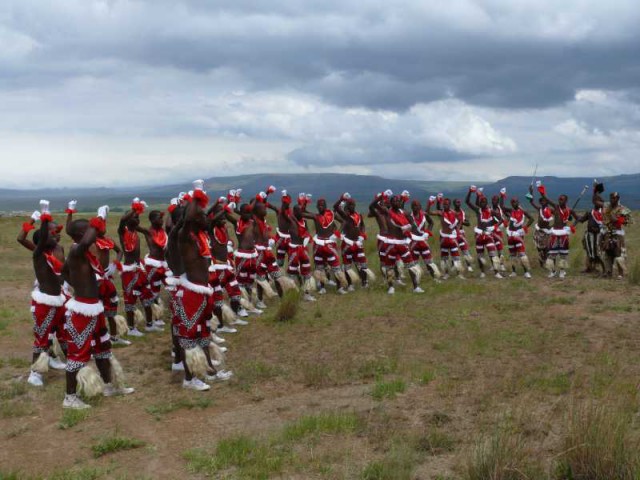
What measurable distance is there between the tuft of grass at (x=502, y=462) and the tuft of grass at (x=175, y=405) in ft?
12.1

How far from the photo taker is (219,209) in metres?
10.2

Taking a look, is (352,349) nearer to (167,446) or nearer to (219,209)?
(219,209)

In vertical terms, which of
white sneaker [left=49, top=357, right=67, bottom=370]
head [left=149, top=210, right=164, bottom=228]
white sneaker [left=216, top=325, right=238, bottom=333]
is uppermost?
head [left=149, top=210, right=164, bottom=228]

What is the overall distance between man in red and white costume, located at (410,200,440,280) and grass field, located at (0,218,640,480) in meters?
3.36

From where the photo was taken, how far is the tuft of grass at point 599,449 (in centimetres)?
443

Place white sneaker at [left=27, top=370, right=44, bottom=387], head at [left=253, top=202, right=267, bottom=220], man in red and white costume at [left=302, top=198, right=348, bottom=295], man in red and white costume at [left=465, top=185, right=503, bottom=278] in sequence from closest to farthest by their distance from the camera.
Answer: white sneaker at [left=27, top=370, right=44, bottom=387]
head at [left=253, top=202, right=267, bottom=220]
man in red and white costume at [left=302, top=198, right=348, bottom=295]
man in red and white costume at [left=465, top=185, right=503, bottom=278]

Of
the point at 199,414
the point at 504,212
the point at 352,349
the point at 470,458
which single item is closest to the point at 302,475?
the point at 470,458

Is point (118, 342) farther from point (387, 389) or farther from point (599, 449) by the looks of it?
point (599, 449)

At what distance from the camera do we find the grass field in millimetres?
5074

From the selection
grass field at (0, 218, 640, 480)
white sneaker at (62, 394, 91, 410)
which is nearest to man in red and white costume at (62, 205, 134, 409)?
white sneaker at (62, 394, 91, 410)

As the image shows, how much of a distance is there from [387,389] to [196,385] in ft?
8.62

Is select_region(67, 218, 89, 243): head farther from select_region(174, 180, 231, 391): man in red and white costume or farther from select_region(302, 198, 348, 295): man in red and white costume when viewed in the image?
select_region(302, 198, 348, 295): man in red and white costume

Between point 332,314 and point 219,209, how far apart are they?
143 inches

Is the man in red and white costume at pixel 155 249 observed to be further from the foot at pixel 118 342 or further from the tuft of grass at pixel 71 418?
the tuft of grass at pixel 71 418
